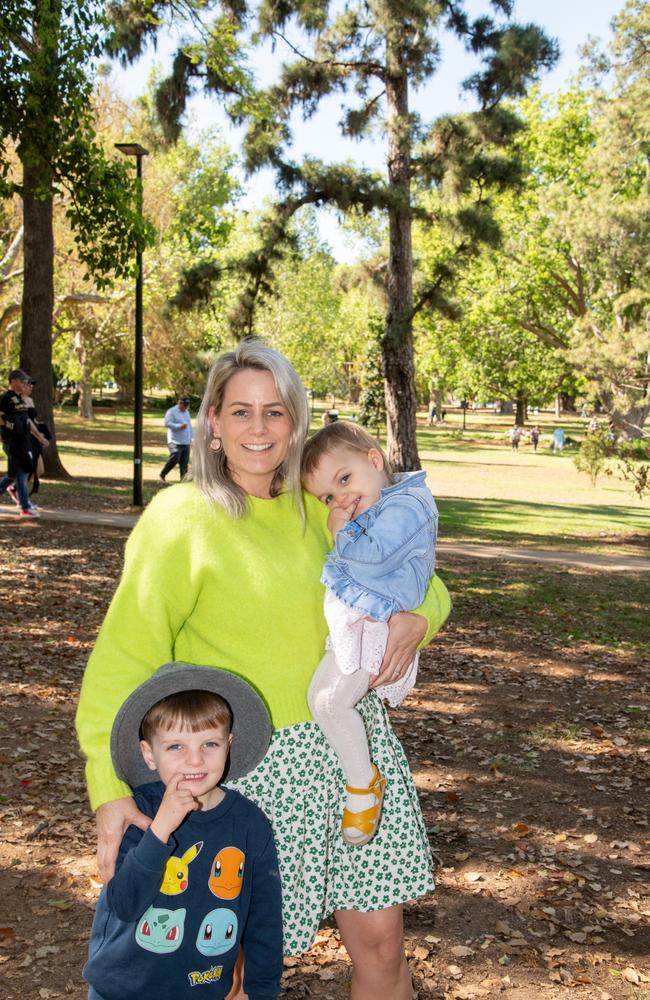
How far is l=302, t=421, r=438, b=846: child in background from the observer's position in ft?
8.37

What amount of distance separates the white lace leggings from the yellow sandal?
22 millimetres

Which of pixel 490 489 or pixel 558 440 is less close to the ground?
pixel 558 440

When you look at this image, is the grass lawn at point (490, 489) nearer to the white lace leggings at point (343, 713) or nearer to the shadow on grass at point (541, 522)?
the shadow on grass at point (541, 522)

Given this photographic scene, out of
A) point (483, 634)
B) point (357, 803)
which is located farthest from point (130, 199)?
point (357, 803)

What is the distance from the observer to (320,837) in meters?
2.67

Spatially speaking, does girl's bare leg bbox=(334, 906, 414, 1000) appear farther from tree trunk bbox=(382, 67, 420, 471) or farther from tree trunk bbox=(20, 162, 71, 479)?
tree trunk bbox=(20, 162, 71, 479)

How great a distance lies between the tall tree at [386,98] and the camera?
55.8 ft

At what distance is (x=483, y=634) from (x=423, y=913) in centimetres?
571

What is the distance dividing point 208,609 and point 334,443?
0.67 metres

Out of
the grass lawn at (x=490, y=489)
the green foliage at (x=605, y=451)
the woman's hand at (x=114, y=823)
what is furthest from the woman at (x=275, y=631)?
the green foliage at (x=605, y=451)

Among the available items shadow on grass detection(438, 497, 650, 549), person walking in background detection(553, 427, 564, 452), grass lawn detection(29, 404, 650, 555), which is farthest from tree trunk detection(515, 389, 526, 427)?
shadow on grass detection(438, 497, 650, 549)

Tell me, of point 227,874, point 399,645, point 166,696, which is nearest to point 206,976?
point 227,874

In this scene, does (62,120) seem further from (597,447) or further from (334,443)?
(597,447)

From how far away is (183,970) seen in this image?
2285 millimetres
